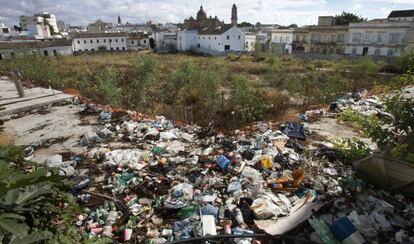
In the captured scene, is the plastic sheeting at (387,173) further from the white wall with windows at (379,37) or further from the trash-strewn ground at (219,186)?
the white wall with windows at (379,37)

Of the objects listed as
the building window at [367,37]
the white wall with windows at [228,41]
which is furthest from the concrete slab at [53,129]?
the white wall with windows at [228,41]

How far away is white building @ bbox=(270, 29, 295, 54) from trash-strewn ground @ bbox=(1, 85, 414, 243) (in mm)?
29034

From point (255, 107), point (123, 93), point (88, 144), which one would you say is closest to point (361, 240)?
point (88, 144)

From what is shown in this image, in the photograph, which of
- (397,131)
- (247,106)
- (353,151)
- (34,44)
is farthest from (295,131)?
(34,44)

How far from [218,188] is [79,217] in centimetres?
165

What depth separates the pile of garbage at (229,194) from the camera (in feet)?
8.51

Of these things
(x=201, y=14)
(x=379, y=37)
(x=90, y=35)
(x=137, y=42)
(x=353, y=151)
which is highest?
(x=201, y=14)

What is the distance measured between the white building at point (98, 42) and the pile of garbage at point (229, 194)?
3699 centimetres

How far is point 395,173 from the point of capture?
285cm

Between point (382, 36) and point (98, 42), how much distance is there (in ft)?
115

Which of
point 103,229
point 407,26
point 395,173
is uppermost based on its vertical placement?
point 407,26

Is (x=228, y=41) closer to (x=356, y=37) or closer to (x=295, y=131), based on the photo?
(x=356, y=37)

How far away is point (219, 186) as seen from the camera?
3.30 metres

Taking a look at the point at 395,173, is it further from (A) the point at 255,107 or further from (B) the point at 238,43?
(B) the point at 238,43
